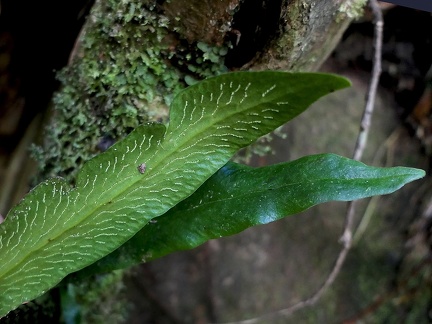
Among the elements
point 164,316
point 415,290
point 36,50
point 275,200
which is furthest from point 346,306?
point 36,50

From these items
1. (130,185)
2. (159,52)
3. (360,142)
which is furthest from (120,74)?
(360,142)

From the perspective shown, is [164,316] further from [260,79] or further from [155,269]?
[260,79]

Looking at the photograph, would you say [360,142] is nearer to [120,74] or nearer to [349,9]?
[349,9]

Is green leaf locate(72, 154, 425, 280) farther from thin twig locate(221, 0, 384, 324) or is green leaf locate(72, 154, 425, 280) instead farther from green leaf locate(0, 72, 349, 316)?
thin twig locate(221, 0, 384, 324)

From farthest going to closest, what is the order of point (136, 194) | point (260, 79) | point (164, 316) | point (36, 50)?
point (164, 316)
point (36, 50)
point (136, 194)
point (260, 79)

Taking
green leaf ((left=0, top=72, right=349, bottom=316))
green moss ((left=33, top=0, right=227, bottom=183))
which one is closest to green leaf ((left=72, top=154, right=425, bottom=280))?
green leaf ((left=0, top=72, right=349, bottom=316))

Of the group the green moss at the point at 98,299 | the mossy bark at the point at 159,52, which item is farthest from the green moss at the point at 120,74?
the green moss at the point at 98,299

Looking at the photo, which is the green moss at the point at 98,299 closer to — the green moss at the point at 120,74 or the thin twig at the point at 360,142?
the green moss at the point at 120,74
